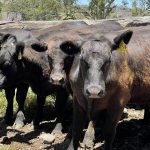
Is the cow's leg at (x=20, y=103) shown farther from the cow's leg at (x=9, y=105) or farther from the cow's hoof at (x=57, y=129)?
the cow's hoof at (x=57, y=129)

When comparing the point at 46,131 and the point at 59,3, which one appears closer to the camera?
the point at 46,131

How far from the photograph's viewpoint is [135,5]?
37.7 meters

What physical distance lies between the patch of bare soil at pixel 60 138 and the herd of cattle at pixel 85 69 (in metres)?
0.26

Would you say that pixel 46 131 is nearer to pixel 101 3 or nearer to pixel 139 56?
pixel 139 56

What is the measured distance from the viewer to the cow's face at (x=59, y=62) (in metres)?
6.19

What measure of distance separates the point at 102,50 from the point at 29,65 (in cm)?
290

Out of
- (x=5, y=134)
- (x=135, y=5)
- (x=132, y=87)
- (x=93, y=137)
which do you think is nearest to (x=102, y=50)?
(x=132, y=87)

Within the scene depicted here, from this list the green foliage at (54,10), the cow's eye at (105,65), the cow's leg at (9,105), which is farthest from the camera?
the green foliage at (54,10)

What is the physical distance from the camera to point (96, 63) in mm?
5191

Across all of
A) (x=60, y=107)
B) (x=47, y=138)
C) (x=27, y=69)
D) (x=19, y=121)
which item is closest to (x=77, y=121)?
(x=47, y=138)

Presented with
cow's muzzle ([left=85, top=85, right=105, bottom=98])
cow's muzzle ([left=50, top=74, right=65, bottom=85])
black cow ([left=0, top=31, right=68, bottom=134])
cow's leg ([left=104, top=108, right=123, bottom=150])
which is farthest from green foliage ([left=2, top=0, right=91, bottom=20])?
cow's muzzle ([left=85, top=85, right=105, bottom=98])

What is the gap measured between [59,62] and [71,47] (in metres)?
0.84

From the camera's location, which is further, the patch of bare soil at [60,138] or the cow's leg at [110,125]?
the patch of bare soil at [60,138]

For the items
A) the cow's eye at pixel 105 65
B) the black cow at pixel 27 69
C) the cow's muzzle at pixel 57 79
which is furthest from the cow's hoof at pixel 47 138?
the cow's eye at pixel 105 65
